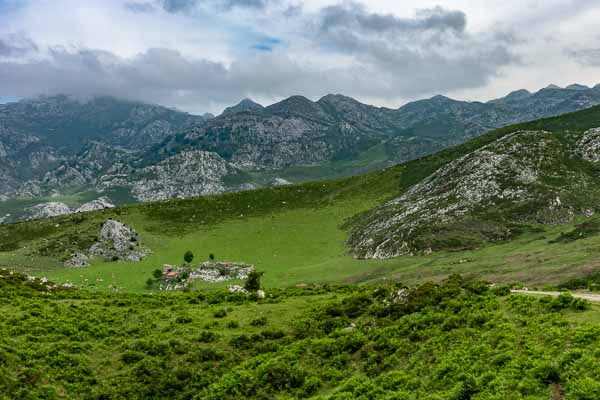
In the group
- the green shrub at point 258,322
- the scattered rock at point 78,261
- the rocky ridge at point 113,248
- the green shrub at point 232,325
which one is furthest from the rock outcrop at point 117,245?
the green shrub at point 258,322

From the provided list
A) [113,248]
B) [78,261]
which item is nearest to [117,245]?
[113,248]

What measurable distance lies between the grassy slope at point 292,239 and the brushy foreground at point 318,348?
104 feet

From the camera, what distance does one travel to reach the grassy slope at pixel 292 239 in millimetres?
69062

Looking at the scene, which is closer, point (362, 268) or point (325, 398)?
point (325, 398)

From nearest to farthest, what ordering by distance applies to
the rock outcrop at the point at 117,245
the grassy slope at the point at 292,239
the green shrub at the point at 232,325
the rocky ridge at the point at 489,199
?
the green shrub at the point at 232,325, the grassy slope at the point at 292,239, the rocky ridge at the point at 489,199, the rock outcrop at the point at 117,245

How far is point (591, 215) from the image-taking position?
9231cm

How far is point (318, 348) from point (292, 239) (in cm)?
9756

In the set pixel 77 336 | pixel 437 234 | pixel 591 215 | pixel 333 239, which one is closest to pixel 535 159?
pixel 591 215

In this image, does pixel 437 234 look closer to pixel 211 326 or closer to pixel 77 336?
pixel 211 326

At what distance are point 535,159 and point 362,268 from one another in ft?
220

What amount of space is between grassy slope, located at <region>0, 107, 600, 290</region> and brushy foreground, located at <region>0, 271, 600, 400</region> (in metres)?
31.8

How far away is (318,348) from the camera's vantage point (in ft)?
84.6

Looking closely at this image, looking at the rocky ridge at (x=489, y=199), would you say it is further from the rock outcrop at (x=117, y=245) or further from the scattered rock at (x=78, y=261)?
the scattered rock at (x=78, y=261)

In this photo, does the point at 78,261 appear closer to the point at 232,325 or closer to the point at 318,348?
the point at 232,325
